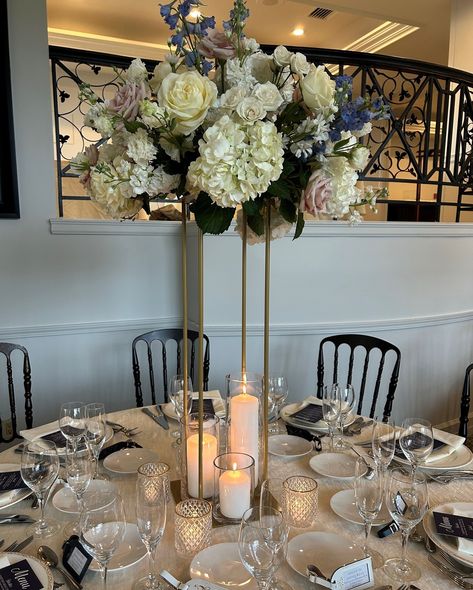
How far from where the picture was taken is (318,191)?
928mm

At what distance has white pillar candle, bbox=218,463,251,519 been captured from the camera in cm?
105

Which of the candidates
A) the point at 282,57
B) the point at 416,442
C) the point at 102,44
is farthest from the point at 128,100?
the point at 102,44

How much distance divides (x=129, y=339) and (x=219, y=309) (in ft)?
1.78

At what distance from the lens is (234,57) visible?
93 cm

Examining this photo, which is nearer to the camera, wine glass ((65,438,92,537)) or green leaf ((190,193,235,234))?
green leaf ((190,193,235,234))

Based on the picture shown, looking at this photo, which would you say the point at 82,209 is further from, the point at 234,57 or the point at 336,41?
the point at 234,57

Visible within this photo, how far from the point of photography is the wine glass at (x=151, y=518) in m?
0.88

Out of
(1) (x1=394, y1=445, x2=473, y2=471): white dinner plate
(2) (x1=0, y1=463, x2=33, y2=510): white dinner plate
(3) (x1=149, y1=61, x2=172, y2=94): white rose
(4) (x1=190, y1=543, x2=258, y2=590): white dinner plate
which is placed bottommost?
(1) (x1=394, y1=445, x2=473, y2=471): white dinner plate

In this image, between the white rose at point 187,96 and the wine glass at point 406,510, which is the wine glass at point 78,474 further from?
the white rose at point 187,96

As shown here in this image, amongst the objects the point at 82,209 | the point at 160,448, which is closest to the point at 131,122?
the point at 160,448

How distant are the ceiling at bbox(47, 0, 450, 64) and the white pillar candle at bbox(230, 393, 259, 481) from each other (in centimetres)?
466

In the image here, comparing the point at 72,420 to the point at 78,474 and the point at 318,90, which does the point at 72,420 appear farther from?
the point at 318,90

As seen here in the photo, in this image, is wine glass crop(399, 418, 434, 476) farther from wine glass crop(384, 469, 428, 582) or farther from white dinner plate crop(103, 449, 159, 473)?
white dinner plate crop(103, 449, 159, 473)

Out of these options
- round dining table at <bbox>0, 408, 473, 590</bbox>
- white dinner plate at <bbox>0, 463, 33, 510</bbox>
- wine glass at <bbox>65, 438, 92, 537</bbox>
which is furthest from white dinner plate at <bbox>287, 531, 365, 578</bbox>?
white dinner plate at <bbox>0, 463, 33, 510</bbox>
